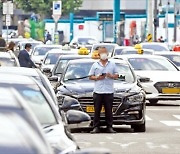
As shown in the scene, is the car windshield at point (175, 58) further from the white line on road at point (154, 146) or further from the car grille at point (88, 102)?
the white line on road at point (154, 146)

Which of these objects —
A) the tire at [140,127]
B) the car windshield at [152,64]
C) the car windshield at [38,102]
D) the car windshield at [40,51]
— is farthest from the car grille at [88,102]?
the car windshield at [40,51]

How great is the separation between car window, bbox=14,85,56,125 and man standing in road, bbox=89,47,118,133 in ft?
28.8

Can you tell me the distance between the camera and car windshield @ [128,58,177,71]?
95.0 feet

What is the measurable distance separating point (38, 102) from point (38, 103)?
0.04 metres

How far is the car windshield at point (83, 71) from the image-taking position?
20802mm

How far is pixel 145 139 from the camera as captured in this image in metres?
18.1

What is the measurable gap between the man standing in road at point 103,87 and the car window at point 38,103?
8.79 m

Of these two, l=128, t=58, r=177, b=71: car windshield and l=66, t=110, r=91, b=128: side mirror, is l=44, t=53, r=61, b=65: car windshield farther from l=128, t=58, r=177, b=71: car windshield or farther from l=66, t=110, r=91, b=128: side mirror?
l=66, t=110, r=91, b=128: side mirror

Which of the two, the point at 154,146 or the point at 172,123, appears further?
the point at 172,123

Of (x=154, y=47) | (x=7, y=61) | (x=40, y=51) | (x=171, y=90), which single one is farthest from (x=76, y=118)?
(x=40, y=51)

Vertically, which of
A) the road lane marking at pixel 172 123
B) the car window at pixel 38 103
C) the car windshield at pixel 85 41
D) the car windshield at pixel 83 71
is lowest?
the car windshield at pixel 85 41

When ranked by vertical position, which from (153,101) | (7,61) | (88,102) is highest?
(7,61)

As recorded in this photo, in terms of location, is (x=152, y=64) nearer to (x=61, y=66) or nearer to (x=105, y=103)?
(x=61, y=66)

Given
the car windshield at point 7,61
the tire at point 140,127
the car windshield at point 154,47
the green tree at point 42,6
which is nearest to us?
the tire at point 140,127
